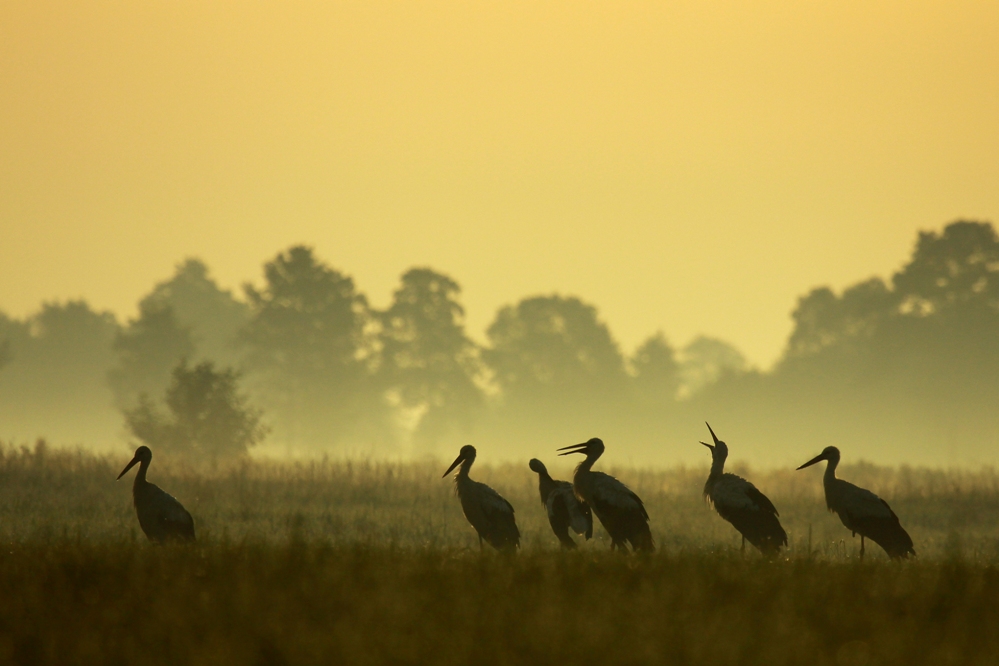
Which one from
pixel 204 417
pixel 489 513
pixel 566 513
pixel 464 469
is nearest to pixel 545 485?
pixel 464 469

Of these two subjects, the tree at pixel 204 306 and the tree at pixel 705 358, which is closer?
the tree at pixel 204 306

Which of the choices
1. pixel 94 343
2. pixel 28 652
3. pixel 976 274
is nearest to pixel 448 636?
pixel 28 652

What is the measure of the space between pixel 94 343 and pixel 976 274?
66.2 m

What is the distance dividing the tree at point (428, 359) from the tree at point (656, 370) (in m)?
24.9

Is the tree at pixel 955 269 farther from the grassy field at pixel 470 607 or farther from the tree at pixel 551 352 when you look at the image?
the grassy field at pixel 470 607

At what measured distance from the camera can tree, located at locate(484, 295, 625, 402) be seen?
255 ft

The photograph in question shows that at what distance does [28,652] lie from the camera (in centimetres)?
730

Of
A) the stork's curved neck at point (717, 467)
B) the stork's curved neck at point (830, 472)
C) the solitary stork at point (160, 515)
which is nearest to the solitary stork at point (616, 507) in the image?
the stork's curved neck at point (717, 467)

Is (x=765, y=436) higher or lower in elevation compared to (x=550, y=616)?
higher

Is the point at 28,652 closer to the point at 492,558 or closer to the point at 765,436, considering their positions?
the point at 492,558

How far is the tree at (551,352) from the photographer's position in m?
77.7

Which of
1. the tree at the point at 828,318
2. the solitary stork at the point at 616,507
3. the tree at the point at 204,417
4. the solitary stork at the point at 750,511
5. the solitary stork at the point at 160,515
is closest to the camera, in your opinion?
the solitary stork at the point at 616,507

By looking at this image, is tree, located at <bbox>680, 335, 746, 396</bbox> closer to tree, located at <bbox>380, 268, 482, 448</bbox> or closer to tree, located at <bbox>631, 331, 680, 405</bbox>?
tree, located at <bbox>631, 331, 680, 405</bbox>

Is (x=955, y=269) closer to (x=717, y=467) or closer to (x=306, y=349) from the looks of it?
(x=306, y=349)
